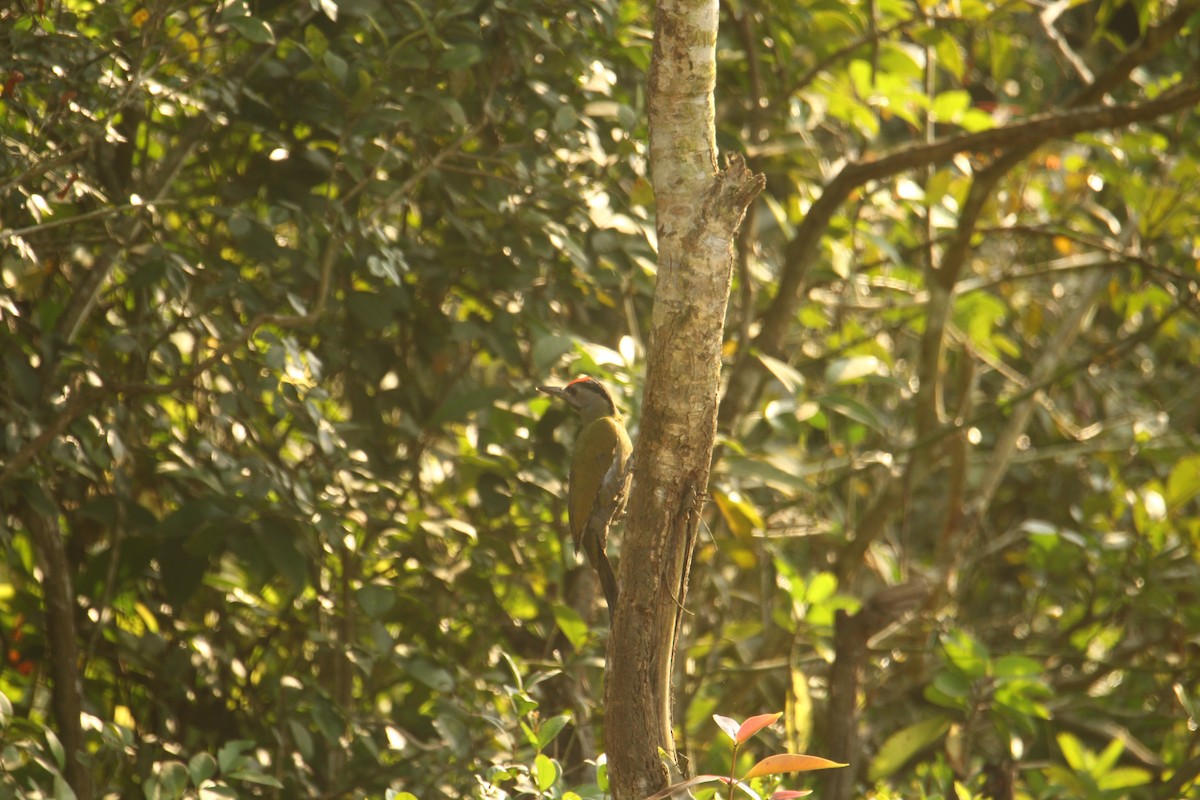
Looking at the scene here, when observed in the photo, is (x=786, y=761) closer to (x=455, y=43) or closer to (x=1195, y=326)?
(x=455, y=43)

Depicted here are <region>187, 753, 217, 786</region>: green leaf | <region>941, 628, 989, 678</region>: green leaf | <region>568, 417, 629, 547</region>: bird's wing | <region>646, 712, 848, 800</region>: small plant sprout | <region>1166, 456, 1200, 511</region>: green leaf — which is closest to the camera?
<region>646, 712, 848, 800</region>: small plant sprout

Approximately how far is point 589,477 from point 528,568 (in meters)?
0.71

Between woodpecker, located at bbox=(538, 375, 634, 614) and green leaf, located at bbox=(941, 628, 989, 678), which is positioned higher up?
woodpecker, located at bbox=(538, 375, 634, 614)

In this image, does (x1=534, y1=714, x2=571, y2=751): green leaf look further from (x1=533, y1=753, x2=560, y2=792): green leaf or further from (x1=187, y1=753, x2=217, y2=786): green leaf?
(x1=187, y1=753, x2=217, y2=786): green leaf

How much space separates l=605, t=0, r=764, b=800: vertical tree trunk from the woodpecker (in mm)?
1051

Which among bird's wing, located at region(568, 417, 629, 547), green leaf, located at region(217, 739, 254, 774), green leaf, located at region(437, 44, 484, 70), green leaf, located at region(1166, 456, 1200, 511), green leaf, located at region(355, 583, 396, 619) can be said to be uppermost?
green leaf, located at region(437, 44, 484, 70)

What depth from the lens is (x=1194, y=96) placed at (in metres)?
3.81

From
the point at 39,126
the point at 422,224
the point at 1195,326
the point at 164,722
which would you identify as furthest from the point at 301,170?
the point at 1195,326

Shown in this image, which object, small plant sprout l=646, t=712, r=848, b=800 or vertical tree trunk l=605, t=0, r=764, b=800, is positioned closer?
small plant sprout l=646, t=712, r=848, b=800

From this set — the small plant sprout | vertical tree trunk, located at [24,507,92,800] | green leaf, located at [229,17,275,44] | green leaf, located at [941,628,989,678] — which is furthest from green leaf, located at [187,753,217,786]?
green leaf, located at [941,628,989,678]

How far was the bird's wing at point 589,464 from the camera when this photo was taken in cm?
341

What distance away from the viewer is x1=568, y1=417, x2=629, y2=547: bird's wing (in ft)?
11.2

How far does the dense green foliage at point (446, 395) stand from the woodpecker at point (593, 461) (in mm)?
115

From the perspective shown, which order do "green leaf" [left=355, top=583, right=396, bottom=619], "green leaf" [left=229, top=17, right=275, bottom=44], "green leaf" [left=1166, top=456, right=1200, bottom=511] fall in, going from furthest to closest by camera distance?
1. "green leaf" [left=1166, top=456, right=1200, bottom=511]
2. "green leaf" [left=355, top=583, right=396, bottom=619]
3. "green leaf" [left=229, top=17, right=275, bottom=44]
